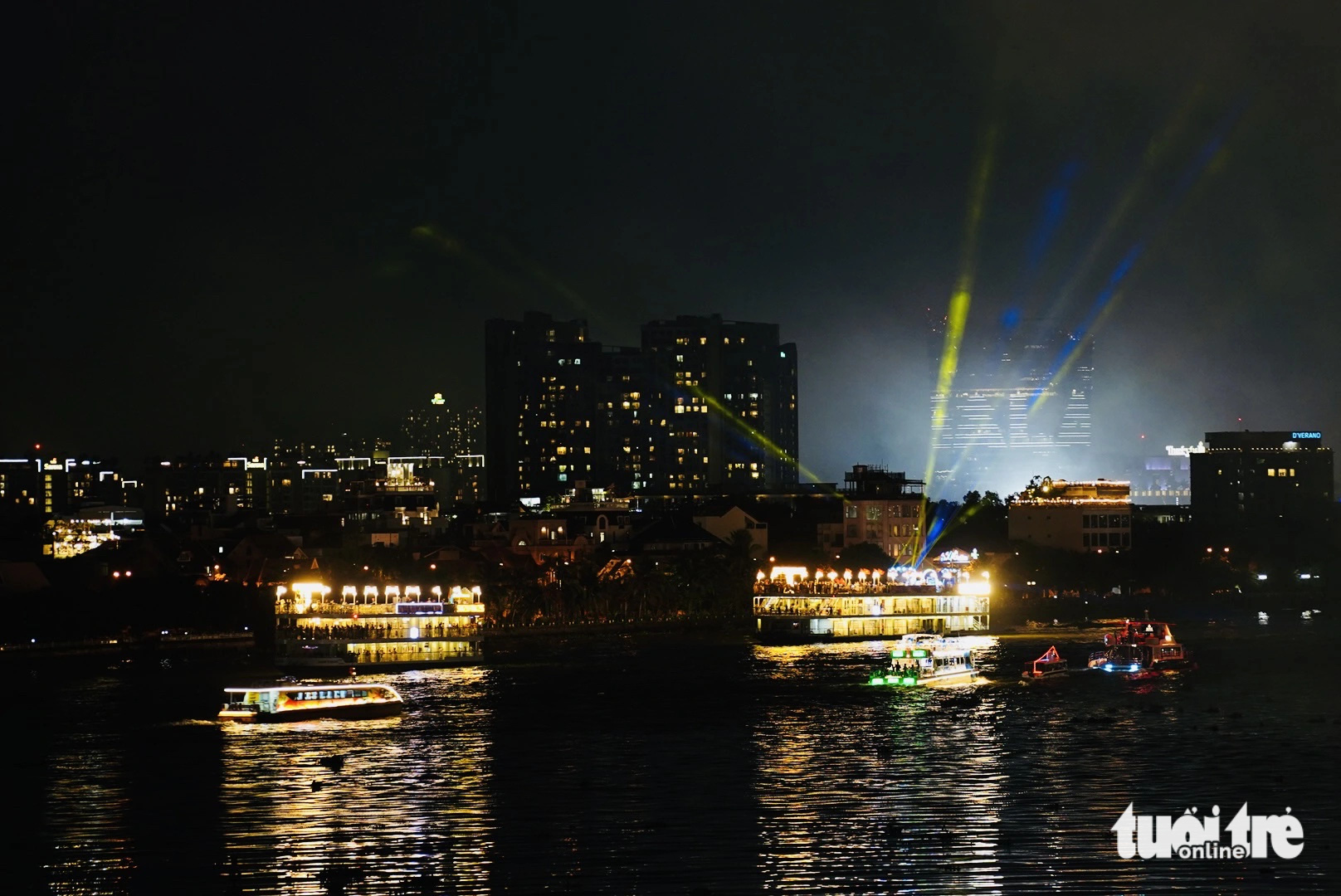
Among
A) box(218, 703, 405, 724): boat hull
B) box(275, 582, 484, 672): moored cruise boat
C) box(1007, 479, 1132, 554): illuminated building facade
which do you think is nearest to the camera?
box(218, 703, 405, 724): boat hull

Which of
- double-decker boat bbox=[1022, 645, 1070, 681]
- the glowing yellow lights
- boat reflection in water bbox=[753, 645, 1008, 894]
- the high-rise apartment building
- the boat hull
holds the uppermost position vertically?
the high-rise apartment building

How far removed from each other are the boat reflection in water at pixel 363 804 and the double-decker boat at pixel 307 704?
0.40m

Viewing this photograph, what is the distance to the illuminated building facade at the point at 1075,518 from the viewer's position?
286 feet

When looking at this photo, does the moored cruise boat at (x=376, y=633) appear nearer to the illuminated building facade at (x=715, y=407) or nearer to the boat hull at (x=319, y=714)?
the boat hull at (x=319, y=714)

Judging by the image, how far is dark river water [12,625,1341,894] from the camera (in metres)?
22.4

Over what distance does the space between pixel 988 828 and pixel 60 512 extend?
393 feet

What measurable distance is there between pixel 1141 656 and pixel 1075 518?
3932 cm

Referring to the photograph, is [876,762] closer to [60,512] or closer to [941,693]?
[941,693]

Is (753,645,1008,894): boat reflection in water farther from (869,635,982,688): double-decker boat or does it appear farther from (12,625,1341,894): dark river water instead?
(869,635,982,688): double-decker boat

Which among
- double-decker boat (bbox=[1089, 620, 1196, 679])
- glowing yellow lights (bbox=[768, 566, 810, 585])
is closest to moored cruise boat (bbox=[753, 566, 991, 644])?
glowing yellow lights (bbox=[768, 566, 810, 585])

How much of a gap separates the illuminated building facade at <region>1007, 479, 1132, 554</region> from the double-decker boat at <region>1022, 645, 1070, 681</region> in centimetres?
3963

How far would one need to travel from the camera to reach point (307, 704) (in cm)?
3988

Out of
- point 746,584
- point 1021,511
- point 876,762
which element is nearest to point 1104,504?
point 1021,511

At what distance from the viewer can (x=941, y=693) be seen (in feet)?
144
